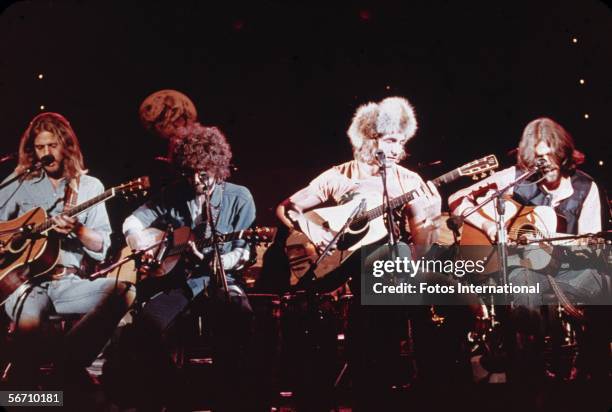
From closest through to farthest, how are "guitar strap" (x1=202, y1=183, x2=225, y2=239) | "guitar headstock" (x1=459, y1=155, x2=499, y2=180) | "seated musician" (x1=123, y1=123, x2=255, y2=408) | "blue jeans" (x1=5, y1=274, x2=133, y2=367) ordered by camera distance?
"seated musician" (x1=123, y1=123, x2=255, y2=408), "blue jeans" (x1=5, y1=274, x2=133, y2=367), "guitar strap" (x1=202, y1=183, x2=225, y2=239), "guitar headstock" (x1=459, y1=155, x2=499, y2=180)

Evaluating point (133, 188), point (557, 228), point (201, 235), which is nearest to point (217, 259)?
point (201, 235)

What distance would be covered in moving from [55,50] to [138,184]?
1.51m

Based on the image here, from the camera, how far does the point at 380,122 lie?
5.14m

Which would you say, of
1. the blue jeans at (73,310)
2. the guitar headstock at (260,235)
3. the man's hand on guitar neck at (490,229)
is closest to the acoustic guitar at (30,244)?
the blue jeans at (73,310)

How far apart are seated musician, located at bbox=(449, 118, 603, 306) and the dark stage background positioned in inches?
6.1

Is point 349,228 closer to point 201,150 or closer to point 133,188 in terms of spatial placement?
point 201,150

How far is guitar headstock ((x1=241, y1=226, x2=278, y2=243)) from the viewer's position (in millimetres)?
4684

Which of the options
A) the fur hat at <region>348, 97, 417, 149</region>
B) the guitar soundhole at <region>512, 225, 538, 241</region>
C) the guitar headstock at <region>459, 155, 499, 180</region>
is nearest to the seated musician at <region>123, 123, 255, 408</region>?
the fur hat at <region>348, 97, 417, 149</region>

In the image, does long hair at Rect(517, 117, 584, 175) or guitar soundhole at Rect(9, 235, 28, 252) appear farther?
long hair at Rect(517, 117, 584, 175)

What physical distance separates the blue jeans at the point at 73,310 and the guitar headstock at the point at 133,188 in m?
0.75

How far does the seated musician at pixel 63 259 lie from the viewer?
4609mm

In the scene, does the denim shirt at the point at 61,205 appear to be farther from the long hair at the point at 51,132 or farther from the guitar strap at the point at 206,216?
the guitar strap at the point at 206,216

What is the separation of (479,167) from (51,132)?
3775mm

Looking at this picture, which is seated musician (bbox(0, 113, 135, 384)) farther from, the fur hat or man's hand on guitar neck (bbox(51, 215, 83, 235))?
the fur hat
